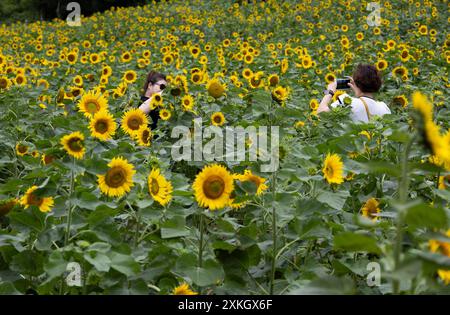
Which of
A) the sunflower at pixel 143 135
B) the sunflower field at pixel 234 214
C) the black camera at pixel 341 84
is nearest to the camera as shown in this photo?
the sunflower field at pixel 234 214

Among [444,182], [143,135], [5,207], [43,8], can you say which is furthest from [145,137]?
[43,8]

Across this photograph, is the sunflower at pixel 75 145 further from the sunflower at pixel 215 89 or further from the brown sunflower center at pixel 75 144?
the sunflower at pixel 215 89

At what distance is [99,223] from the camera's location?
172 centimetres

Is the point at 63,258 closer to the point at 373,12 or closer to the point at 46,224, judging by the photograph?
the point at 46,224

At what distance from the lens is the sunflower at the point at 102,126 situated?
2.14 meters

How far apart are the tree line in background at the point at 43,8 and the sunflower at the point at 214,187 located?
20208 mm

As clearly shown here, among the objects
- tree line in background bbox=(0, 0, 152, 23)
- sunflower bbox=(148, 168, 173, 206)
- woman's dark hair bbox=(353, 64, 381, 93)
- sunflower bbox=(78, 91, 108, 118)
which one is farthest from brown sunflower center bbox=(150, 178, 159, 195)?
tree line in background bbox=(0, 0, 152, 23)

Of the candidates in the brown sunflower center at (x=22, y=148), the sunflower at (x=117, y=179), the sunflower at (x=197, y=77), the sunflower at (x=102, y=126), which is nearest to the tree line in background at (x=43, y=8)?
the sunflower at (x=197, y=77)

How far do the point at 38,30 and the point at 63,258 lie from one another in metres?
12.1

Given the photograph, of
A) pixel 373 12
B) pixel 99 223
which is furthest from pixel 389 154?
pixel 373 12

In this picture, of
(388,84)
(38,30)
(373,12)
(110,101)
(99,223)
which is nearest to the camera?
(99,223)

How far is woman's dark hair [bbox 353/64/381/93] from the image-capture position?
399 cm

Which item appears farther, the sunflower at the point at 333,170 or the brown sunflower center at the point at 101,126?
the brown sunflower center at the point at 101,126
